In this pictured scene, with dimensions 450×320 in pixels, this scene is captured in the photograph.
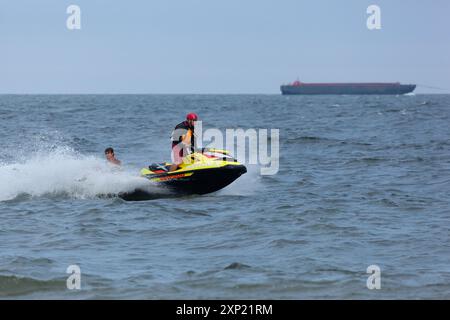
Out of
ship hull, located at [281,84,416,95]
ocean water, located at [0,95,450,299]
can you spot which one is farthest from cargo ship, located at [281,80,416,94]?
ocean water, located at [0,95,450,299]

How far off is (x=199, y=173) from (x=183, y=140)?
77 centimetres

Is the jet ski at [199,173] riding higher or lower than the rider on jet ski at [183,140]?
lower

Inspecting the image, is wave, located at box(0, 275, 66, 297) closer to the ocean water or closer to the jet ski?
the ocean water

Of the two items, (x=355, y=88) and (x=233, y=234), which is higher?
(x=355, y=88)

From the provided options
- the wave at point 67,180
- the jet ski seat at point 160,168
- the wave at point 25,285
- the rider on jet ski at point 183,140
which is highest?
the rider on jet ski at point 183,140

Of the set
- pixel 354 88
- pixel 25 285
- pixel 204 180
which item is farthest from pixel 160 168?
pixel 354 88

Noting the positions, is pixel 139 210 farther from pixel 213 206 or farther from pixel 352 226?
pixel 352 226

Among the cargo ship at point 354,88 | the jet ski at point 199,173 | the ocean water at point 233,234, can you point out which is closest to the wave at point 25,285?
the ocean water at point 233,234

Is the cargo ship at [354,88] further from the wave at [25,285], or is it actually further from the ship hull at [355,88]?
the wave at [25,285]

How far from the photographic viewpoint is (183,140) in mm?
16344

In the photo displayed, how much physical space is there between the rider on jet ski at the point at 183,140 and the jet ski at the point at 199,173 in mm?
116

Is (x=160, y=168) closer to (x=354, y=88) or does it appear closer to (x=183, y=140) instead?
(x=183, y=140)

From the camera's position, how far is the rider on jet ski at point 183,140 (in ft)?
53.4
